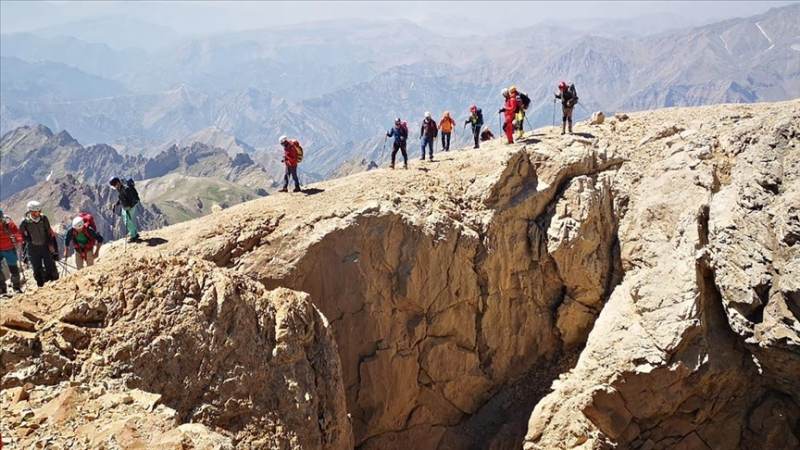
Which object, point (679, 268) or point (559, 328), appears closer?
point (679, 268)

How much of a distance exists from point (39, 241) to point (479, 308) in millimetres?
18797

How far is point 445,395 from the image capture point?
29156 millimetres

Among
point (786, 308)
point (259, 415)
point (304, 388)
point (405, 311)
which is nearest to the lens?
point (259, 415)

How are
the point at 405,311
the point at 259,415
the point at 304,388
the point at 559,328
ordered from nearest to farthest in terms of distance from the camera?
the point at 259,415 < the point at 304,388 < the point at 405,311 < the point at 559,328

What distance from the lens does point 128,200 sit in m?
26.3

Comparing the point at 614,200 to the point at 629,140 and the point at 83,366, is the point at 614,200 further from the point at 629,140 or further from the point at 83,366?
the point at 83,366

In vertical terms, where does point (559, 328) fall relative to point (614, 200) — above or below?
below

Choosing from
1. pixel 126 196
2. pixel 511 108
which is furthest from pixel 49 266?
pixel 511 108

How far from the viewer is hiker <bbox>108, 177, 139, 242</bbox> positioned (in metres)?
25.7

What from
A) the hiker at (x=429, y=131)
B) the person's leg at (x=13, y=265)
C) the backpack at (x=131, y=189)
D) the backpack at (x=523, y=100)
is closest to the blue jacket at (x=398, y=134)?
the hiker at (x=429, y=131)

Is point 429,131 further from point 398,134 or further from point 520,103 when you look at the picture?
point 520,103

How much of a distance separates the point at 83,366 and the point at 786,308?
21.7m

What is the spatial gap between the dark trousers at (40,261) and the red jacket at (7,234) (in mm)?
552

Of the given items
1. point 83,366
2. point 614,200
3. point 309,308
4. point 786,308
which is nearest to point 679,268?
point 786,308
